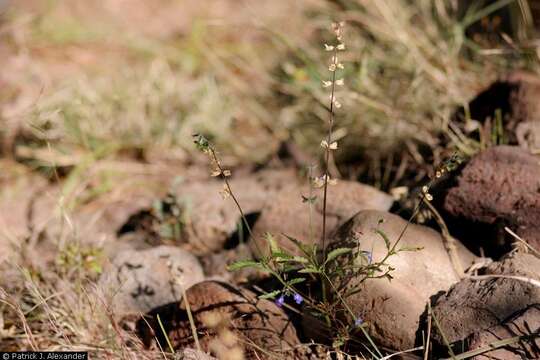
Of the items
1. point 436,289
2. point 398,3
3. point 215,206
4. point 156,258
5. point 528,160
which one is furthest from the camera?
point 398,3

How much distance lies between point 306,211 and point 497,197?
69 cm

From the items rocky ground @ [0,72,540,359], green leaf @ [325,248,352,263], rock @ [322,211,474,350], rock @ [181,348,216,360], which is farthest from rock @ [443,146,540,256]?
rock @ [181,348,216,360]

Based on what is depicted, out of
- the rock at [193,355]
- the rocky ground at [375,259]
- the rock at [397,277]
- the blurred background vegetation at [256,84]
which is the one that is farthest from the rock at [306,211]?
the rock at [193,355]

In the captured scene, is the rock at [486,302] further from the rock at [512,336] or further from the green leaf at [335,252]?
the green leaf at [335,252]

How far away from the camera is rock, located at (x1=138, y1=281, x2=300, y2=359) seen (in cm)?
200

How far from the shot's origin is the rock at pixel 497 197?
212 cm

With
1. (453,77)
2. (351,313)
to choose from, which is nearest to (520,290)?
(351,313)

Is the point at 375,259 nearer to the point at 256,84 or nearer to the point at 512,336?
the point at 512,336

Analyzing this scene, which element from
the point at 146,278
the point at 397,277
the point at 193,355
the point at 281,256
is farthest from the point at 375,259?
the point at 146,278

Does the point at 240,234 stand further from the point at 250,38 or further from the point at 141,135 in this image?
the point at 250,38

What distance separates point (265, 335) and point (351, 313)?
356mm

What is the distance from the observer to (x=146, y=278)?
2.39 meters

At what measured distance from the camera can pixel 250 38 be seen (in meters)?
4.84

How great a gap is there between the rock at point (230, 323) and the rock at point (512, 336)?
1.89ft
